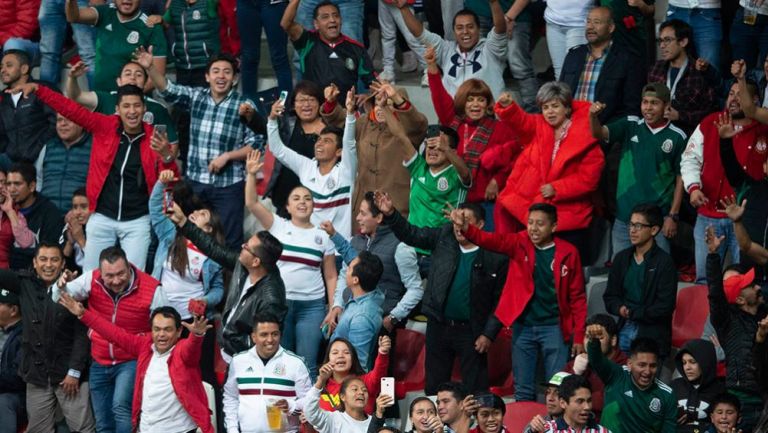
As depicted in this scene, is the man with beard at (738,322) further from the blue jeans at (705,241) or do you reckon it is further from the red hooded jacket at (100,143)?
the red hooded jacket at (100,143)

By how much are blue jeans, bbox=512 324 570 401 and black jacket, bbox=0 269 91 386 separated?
3.10m

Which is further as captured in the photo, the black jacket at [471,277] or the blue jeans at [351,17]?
the blue jeans at [351,17]

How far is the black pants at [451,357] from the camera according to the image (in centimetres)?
1202

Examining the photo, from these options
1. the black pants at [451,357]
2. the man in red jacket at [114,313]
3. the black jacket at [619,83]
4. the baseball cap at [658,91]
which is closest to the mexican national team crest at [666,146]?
the baseball cap at [658,91]

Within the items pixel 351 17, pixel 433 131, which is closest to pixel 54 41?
pixel 351 17

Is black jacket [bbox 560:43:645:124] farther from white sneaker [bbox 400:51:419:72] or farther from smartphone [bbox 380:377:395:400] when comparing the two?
smartphone [bbox 380:377:395:400]

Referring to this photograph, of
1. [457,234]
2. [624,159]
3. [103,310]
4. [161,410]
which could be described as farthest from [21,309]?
[624,159]

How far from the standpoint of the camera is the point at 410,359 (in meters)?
12.5

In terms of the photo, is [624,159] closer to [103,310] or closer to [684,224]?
[684,224]

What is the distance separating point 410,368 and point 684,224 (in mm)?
2294

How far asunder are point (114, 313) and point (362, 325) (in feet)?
5.92

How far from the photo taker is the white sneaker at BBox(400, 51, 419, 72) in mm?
15391

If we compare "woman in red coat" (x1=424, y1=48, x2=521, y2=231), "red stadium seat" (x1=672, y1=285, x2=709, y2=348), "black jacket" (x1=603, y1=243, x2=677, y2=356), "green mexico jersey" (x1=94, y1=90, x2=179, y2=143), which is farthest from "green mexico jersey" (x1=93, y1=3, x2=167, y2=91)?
"red stadium seat" (x1=672, y1=285, x2=709, y2=348)

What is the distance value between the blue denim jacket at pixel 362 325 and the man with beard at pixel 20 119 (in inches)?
146
